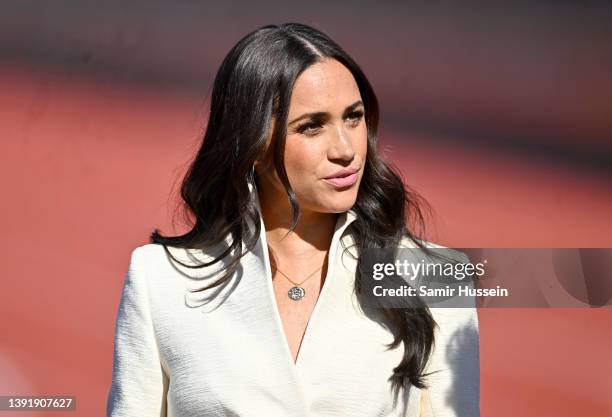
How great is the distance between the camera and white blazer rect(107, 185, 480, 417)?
197 cm

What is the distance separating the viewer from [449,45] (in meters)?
3.11

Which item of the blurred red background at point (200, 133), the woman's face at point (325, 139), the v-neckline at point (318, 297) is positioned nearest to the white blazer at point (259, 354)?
the v-neckline at point (318, 297)

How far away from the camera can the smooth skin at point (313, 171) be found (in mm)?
1962

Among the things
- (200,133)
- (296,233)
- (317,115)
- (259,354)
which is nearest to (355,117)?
(317,115)

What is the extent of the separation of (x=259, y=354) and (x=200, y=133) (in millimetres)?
1190

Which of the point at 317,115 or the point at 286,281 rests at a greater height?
the point at 317,115

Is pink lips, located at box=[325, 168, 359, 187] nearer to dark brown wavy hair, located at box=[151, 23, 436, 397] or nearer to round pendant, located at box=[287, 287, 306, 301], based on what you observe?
dark brown wavy hair, located at box=[151, 23, 436, 397]

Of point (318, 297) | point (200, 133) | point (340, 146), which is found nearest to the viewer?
point (340, 146)

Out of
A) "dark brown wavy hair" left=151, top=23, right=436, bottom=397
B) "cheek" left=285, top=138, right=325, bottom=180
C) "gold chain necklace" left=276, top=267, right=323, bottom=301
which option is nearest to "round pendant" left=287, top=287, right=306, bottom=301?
"gold chain necklace" left=276, top=267, right=323, bottom=301

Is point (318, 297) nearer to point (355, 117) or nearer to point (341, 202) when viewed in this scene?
point (341, 202)

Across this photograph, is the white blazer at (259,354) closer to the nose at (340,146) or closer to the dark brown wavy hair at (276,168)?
the dark brown wavy hair at (276,168)

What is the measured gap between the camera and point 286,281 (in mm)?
2100

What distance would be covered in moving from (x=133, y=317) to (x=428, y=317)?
52cm

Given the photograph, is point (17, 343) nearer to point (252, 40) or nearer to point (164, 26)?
point (164, 26)
